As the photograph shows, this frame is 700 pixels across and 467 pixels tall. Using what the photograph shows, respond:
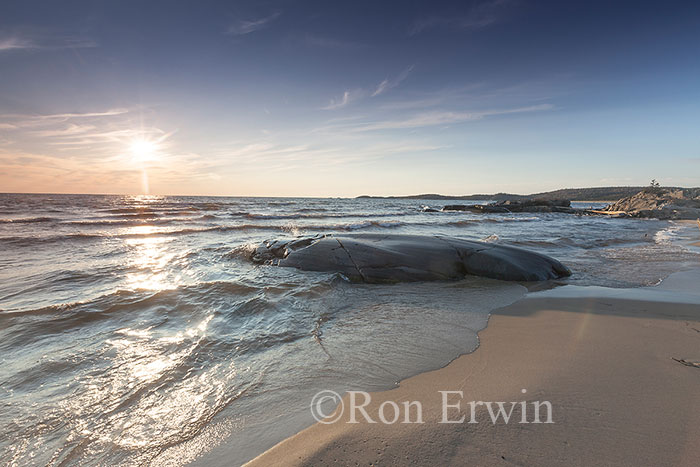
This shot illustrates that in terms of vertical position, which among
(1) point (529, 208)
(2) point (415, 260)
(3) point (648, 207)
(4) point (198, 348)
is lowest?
(4) point (198, 348)

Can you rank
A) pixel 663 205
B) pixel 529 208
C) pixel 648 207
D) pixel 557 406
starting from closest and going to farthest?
pixel 557 406, pixel 663 205, pixel 648 207, pixel 529 208

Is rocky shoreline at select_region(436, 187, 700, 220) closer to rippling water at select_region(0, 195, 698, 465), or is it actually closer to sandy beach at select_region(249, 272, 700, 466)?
rippling water at select_region(0, 195, 698, 465)

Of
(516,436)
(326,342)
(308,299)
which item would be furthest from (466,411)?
(308,299)

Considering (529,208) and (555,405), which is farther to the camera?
(529,208)

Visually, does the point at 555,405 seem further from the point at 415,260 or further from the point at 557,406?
the point at 415,260

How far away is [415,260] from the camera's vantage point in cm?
573

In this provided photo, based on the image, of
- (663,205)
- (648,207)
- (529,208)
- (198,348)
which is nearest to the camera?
(198,348)

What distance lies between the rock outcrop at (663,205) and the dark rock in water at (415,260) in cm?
2671

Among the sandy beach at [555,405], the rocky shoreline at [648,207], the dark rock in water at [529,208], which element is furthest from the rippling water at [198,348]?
the dark rock in water at [529,208]

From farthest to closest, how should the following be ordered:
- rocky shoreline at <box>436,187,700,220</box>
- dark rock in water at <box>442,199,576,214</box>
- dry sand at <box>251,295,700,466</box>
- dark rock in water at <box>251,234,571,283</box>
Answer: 1. dark rock in water at <box>442,199,576,214</box>
2. rocky shoreline at <box>436,187,700,220</box>
3. dark rock in water at <box>251,234,571,283</box>
4. dry sand at <box>251,295,700,466</box>

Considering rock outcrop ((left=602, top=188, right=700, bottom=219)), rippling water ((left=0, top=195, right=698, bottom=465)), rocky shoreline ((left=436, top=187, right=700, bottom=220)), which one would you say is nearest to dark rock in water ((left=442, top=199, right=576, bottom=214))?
rocky shoreline ((left=436, top=187, right=700, bottom=220))

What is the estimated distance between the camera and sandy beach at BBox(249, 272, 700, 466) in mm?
1491

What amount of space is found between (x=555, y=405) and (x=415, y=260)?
389 centimetres

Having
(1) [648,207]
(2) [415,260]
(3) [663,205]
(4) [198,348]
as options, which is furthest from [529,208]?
(4) [198,348]
